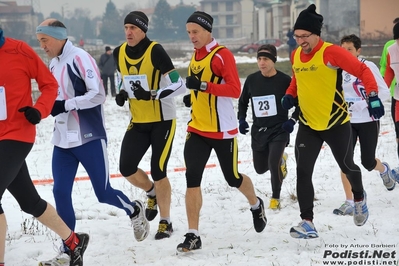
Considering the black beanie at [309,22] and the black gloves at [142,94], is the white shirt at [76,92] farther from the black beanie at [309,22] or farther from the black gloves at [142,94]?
the black beanie at [309,22]

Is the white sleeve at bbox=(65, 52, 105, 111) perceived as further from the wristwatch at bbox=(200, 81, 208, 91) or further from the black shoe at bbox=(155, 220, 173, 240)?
the black shoe at bbox=(155, 220, 173, 240)

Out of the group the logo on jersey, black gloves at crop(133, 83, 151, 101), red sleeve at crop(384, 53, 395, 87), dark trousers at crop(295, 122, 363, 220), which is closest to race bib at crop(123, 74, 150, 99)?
black gloves at crop(133, 83, 151, 101)

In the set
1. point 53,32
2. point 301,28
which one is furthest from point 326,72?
point 53,32

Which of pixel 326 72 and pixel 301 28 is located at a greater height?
pixel 301 28

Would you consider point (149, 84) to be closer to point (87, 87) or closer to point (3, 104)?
point (87, 87)

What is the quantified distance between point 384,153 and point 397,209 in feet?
11.1

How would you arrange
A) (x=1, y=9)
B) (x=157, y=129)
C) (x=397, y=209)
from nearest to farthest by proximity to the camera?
(x=157, y=129), (x=397, y=209), (x=1, y=9)

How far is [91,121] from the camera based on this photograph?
548cm

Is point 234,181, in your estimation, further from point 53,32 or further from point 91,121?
point 53,32

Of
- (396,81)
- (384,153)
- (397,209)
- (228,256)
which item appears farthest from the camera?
(384,153)

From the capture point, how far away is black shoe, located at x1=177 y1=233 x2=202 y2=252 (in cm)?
538

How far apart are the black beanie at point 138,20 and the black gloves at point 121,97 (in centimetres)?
63

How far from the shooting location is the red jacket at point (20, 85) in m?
4.66

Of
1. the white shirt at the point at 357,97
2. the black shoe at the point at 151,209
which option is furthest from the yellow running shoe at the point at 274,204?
the black shoe at the point at 151,209
